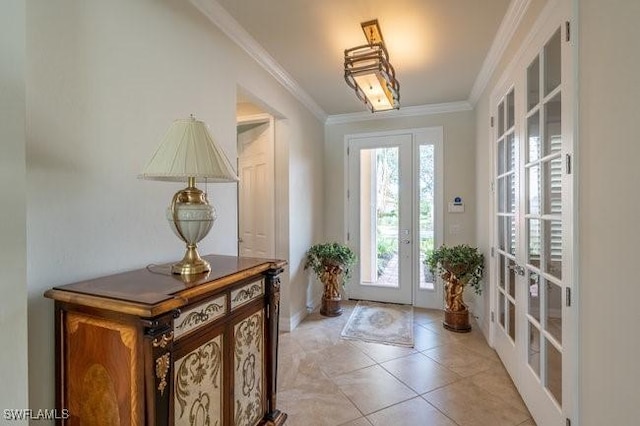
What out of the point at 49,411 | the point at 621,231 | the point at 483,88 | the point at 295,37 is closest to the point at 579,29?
the point at 621,231

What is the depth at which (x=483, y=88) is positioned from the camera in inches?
125

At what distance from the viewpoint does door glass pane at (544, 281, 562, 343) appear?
154 centimetres

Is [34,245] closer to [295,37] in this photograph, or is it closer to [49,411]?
[49,411]

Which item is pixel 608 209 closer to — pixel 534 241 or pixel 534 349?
pixel 534 241

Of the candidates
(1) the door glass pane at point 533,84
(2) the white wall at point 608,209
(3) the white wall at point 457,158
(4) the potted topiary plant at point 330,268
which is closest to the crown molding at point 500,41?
(1) the door glass pane at point 533,84

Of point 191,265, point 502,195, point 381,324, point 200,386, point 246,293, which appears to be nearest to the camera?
point 200,386

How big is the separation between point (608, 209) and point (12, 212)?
1905mm

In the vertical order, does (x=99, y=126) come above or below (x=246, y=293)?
above

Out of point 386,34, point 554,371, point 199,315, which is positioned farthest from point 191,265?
point 386,34

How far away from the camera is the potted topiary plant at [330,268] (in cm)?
363

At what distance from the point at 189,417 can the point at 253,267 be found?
0.63 m

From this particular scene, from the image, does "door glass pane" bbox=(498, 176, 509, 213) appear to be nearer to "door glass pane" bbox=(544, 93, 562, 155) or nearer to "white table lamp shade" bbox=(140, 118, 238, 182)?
"door glass pane" bbox=(544, 93, 562, 155)

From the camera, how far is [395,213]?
4086mm

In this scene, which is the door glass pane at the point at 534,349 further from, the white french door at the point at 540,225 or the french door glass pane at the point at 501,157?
the french door glass pane at the point at 501,157
